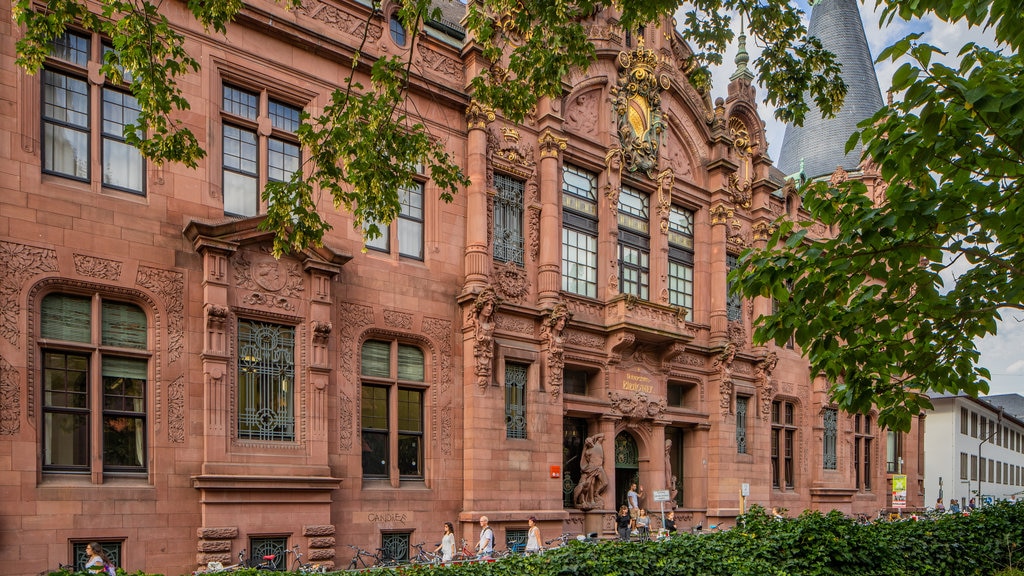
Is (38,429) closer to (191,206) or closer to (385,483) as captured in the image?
(191,206)

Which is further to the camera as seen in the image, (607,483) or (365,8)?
(607,483)

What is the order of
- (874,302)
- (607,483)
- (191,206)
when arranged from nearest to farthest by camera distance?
(874,302), (191,206), (607,483)

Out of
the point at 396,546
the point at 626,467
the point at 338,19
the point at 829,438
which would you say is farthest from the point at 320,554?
the point at 829,438

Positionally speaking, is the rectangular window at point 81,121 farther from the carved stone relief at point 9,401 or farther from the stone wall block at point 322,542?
the stone wall block at point 322,542

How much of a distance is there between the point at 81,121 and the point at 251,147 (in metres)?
3.66

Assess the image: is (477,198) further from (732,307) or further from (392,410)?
(732,307)

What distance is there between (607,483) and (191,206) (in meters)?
14.2

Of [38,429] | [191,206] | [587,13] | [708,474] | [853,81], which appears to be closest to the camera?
[587,13]

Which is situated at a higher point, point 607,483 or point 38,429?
point 38,429

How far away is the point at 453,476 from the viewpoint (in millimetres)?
21125

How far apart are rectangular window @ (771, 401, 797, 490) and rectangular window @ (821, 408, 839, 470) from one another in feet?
5.35

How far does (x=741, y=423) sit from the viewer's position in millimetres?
30750

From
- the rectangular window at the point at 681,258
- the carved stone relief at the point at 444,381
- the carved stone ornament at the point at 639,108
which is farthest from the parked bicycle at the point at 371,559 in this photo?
the carved stone ornament at the point at 639,108

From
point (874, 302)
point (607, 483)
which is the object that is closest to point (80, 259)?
point (874, 302)
